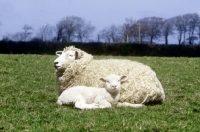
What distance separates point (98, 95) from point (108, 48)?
27353mm

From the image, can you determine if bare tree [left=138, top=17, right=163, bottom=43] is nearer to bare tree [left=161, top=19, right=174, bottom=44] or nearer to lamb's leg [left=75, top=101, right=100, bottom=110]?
bare tree [left=161, top=19, right=174, bottom=44]

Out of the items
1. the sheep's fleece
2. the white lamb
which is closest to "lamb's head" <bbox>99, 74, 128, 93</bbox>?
the white lamb

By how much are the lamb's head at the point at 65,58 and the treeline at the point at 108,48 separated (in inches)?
976

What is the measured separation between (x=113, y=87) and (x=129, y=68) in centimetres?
120

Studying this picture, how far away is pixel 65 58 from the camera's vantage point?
9.78m

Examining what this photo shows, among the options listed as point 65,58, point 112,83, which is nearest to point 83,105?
point 112,83

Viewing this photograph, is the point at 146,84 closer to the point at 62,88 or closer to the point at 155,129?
the point at 62,88

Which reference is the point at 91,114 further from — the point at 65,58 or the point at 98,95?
the point at 65,58

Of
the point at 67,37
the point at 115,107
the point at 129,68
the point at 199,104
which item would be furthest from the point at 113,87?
the point at 67,37

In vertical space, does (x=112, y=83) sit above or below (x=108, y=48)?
above

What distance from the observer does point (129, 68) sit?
979cm

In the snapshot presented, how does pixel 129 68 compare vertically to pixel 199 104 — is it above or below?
above

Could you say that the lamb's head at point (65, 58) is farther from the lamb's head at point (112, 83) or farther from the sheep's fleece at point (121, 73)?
the lamb's head at point (112, 83)

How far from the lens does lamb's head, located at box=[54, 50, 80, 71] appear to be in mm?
9680
